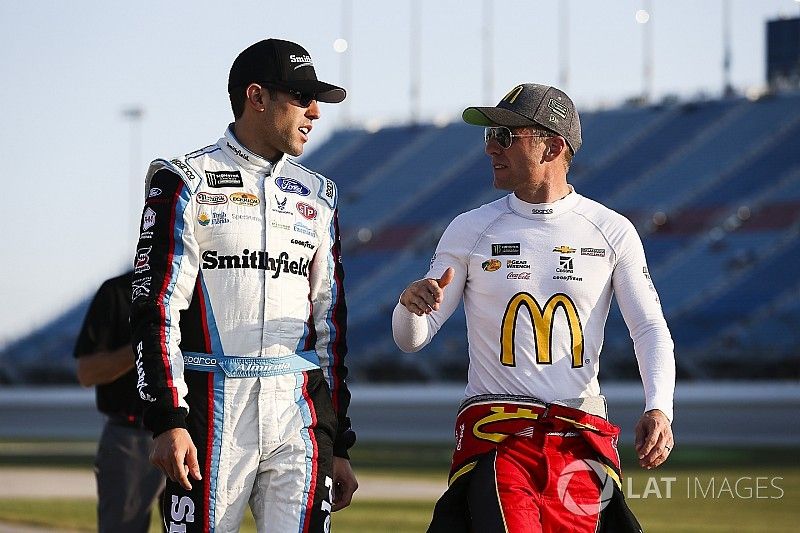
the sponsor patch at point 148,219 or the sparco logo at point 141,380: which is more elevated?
the sponsor patch at point 148,219

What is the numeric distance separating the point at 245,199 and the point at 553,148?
1.04 meters

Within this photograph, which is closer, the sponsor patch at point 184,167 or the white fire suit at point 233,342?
the white fire suit at point 233,342

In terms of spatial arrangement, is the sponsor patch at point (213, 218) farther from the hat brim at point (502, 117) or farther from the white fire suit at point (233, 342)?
the hat brim at point (502, 117)

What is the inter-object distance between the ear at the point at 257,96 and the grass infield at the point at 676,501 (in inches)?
251

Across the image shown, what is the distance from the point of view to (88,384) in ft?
21.4

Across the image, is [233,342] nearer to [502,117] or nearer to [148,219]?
[148,219]

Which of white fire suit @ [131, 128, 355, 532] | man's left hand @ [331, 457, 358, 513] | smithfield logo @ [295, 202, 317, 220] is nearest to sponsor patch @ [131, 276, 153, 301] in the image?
white fire suit @ [131, 128, 355, 532]

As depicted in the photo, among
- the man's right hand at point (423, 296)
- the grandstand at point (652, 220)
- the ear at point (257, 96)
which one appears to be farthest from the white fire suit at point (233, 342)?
the grandstand at point (652, 220)

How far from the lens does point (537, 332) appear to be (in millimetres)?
4258

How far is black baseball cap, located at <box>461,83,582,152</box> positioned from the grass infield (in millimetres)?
6141

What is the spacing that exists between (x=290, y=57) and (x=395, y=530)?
646 centimetres

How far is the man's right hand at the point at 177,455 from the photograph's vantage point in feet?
12.6

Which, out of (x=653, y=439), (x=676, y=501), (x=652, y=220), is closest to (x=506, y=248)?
(x=653, y=439)

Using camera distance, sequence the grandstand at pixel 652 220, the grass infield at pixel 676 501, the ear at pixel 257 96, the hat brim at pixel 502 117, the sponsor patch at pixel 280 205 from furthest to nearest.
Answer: the grandstand at pixel 652 220, the grass infield at pixel 676 501, the hat brim at pixel 502 117, the ear at pixel 257 96, the sponsor patch at pixel 280 205
